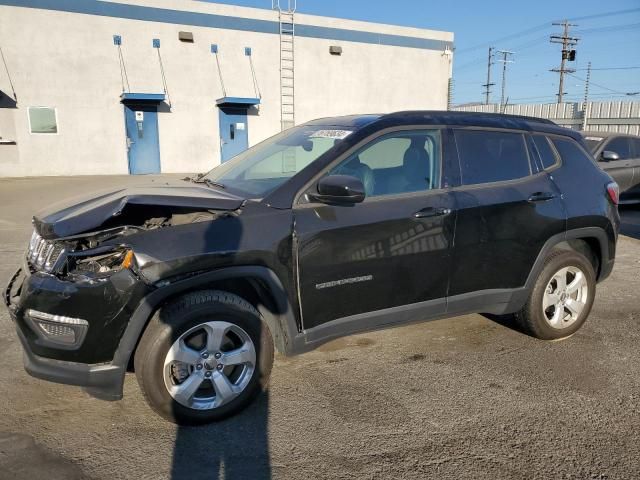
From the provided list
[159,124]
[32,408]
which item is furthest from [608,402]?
[159,124]

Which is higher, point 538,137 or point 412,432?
point 538,137

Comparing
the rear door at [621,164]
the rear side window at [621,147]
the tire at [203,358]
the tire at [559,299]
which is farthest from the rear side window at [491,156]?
the rear side window at [621,147]

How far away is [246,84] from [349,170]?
17.9m

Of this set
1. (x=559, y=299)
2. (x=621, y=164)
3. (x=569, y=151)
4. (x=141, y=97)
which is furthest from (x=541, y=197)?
(x=141, y=97)

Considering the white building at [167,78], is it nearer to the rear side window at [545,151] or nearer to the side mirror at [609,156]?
the side mirror at [609,156]

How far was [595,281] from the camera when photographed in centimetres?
450

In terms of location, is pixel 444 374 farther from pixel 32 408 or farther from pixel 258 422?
pixel 32 408

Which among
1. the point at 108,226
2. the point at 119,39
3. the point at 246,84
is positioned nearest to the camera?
the point at 108,226

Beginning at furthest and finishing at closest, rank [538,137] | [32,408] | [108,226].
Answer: [538,137]
[32,408]
[108,226]

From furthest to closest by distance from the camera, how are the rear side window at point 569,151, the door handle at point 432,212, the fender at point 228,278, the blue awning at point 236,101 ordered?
1. the blue awning at point 236,101
2. the rear side window at point 569,151
3. the door handle at point 432,212
4. the fender at point 228,278

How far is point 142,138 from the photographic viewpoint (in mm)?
18812

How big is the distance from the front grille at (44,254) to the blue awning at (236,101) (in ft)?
55.6

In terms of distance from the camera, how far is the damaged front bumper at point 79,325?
2738mm

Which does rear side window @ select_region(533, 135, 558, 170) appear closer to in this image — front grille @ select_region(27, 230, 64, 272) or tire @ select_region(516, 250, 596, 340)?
tire @ select_region(516, 250, 596, 340)
